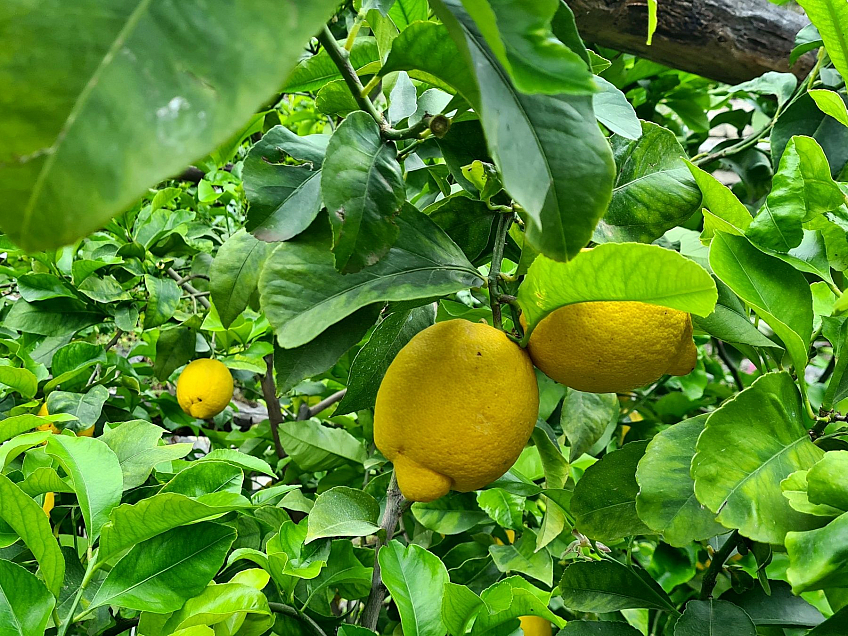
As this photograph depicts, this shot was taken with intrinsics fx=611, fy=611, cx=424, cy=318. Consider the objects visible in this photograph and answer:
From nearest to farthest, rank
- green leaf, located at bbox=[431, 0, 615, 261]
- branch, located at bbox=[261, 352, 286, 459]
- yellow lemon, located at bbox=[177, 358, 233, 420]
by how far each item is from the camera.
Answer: green leaf, located at bbox=[431, 0, 615, 261], yellow lemon, located at bbox=[177, 358, 233, 420], branch, located at bbox=[261, 352, 286, 459]

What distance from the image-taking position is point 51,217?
0.15 m

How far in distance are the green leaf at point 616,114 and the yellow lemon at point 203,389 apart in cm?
81

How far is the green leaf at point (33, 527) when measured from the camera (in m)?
0.43

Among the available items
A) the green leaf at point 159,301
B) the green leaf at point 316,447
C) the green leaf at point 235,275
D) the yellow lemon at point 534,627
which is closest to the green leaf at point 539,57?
the green leaf at point 235,275

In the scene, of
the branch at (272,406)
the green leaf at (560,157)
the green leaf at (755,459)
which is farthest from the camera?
the branch at (272,406)

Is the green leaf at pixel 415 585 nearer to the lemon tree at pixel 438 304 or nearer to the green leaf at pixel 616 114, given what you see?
the lemon tree at pixel 438 304

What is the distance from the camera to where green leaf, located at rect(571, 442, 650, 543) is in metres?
0.54

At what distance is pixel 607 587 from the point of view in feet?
1.95

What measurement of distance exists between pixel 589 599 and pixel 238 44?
0.59 m

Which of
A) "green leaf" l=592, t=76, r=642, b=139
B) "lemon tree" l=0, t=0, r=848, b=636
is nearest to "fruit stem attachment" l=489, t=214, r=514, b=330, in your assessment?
"lemon tree" l=0, t=0, r=848, b=636

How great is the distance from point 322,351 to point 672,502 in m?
0.28

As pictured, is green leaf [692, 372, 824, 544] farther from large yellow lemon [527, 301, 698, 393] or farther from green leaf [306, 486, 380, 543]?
green leaf [306, 486, 380, 543]

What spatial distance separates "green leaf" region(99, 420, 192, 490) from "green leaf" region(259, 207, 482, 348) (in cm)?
29

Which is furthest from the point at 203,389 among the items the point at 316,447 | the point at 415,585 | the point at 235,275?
the point at 415,585
